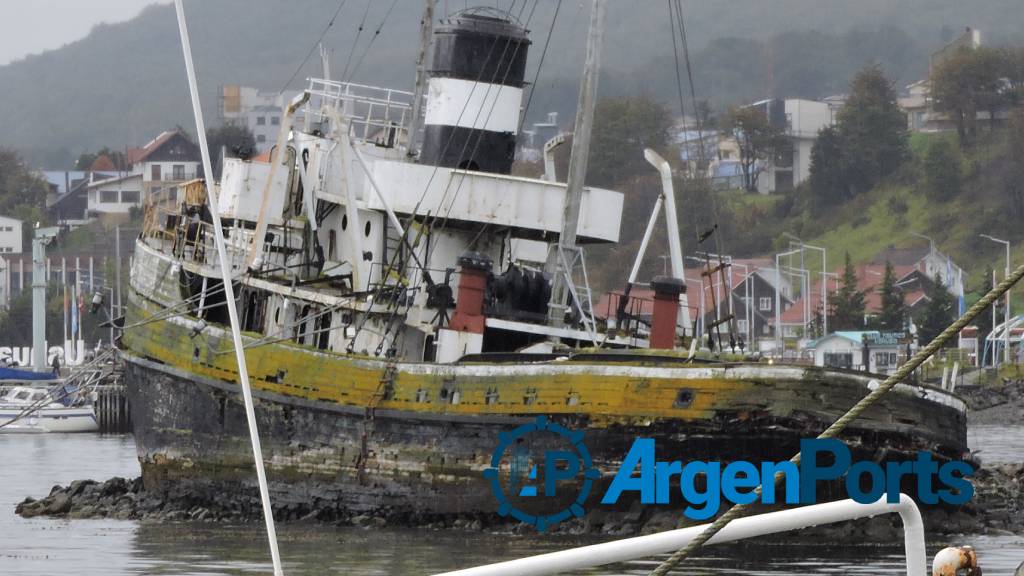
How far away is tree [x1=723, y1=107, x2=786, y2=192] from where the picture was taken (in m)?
125

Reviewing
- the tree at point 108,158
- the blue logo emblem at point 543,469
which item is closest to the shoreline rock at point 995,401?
the blue logo emblem at point 543,469

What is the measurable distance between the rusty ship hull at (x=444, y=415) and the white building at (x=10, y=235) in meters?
107

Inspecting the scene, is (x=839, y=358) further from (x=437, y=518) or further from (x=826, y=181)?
(x=437, y=518)

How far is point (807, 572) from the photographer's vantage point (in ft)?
71.8

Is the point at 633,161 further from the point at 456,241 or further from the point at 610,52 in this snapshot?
the point at 456,241

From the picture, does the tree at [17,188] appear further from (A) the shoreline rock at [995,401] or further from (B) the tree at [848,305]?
(A) the shoreline rock at [995,401]

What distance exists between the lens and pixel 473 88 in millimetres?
31844

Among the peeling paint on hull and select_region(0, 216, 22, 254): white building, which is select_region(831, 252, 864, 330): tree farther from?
select_region(0, 216, 22, 254): white building

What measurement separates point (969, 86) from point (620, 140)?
Answer: 24810 millimetres

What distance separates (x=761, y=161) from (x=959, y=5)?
53.9 meters

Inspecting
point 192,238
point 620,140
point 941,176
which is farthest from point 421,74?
point 941,176

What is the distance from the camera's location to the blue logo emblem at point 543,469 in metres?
25.7

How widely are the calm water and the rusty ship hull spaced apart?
86 cm

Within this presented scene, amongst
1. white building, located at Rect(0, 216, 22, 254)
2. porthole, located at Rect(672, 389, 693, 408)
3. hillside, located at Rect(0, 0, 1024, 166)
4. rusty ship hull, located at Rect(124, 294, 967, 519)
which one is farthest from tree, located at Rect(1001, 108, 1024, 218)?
porthole, located at Rect(672, 389, 693, 408)
